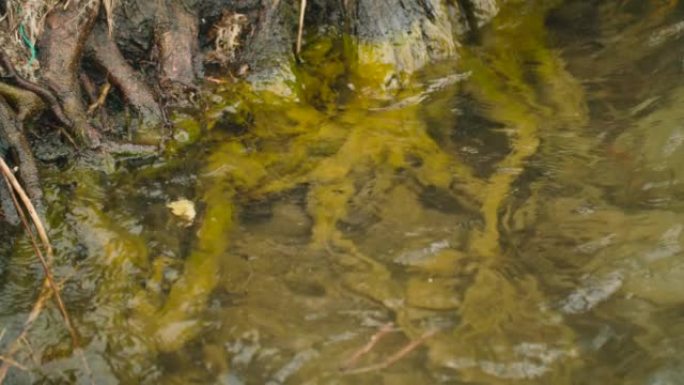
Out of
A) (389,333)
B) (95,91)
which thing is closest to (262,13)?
(95,91)

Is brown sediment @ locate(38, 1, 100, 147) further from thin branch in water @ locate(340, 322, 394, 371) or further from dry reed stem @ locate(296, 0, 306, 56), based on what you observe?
thin branch in water @ locate(340, 322, 394, 371)

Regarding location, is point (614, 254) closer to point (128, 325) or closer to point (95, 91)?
point (128, 325)

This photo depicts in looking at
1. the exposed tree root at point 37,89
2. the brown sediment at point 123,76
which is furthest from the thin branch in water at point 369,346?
the exposed tree root at point 37,89

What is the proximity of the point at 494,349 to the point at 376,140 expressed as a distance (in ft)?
5.75

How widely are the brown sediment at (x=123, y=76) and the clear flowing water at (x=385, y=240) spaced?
250mm

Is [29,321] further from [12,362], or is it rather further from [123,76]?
[123,76]

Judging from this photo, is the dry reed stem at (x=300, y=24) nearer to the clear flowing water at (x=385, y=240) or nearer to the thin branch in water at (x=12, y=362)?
the clear flowing water at (x=385, y=240)

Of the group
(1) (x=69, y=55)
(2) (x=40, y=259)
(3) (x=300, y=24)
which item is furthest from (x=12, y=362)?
Answer: (3) (x=300, y=24)

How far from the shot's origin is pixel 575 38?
5586mm

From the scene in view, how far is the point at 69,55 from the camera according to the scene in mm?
4250

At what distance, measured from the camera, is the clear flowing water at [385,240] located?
3102 millimetres

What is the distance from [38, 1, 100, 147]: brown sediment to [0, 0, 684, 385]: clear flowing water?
31 centimetres

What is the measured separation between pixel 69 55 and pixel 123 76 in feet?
1.13

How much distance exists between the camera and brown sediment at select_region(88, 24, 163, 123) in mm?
4434
